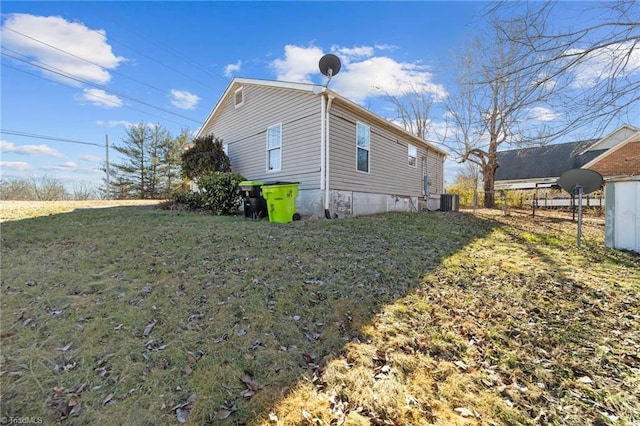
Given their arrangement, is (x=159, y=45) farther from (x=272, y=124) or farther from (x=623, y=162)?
(x=623, y=162)

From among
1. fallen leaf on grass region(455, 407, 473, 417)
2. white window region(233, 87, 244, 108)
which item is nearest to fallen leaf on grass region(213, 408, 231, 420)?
fallen leaf on grass region(455, 407, 473, 417)

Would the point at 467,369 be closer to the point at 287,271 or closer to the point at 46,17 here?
the point at 287,271

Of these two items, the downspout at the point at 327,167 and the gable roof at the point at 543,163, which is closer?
the downspout at the point at 327,167

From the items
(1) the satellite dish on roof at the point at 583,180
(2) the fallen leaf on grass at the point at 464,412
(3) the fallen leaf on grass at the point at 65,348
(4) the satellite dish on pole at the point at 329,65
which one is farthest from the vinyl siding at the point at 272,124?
(2) the fallen leaf on grass at the point at 464,412

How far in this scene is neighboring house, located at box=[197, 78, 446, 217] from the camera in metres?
8.49

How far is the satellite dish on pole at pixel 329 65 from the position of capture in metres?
8.34

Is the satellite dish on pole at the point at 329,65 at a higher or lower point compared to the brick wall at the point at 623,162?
higher

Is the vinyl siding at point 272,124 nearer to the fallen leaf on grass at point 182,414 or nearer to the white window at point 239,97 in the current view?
the white window at point 239,97

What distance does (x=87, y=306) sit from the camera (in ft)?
10.6

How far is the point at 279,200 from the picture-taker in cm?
772

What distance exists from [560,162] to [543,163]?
114 cm

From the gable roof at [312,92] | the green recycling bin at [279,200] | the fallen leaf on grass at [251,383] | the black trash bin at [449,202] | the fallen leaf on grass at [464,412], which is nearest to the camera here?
the fallen leaf on grass at [464,412]

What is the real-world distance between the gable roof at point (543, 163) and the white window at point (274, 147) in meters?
19.8

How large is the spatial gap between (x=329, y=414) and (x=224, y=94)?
12821 mm
